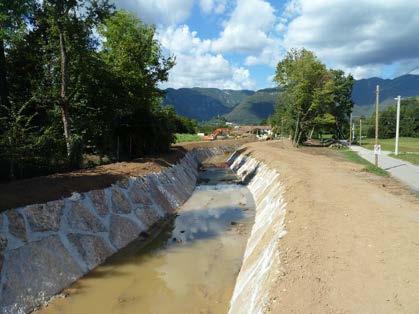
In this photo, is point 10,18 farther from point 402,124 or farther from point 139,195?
point 402,124

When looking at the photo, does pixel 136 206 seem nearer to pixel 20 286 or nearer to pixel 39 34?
pixel 20 286

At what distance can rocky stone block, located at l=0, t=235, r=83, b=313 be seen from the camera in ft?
32.5

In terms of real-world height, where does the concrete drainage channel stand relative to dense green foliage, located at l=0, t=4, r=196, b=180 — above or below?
below

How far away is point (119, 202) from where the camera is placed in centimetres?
1730

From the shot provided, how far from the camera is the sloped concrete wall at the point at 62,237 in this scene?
1034cm

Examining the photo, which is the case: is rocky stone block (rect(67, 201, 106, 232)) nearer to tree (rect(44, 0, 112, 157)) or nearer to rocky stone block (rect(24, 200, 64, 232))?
rocky stone block (rect(24, 200, 64, 232))

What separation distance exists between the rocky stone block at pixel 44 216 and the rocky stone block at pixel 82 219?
49cm

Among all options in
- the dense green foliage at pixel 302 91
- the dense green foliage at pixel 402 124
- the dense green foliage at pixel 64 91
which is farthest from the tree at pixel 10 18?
the dense green foliage at pixel 402 124

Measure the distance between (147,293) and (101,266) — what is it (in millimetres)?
2461

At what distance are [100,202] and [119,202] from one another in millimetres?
1355

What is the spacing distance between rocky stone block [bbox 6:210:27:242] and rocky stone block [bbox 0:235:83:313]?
363 millimetres

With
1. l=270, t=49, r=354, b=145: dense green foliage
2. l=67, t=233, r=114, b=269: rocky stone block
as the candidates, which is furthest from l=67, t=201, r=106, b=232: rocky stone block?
l=270, t=49, r=354, b=145: dense green foliage

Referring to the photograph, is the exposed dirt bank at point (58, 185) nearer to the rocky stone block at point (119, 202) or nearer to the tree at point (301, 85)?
the rocky stone block at point (119, 202)

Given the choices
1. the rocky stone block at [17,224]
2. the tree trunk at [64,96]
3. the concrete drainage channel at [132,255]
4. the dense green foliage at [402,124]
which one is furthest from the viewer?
the dense green foliage at [402,124]
